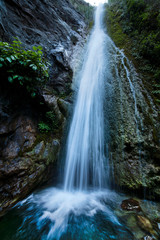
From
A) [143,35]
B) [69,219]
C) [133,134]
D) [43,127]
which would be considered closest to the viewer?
[69,219]

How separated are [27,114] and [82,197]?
3615mm

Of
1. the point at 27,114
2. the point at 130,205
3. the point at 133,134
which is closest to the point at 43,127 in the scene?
the point at 27,114

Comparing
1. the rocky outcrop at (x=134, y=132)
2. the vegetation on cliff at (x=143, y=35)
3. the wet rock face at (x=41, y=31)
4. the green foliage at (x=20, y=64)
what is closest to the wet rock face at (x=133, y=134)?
the rocky outcrop at (x=134, y=132)

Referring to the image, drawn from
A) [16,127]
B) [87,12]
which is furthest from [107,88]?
[87,12]

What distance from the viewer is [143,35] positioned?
20.9 feet

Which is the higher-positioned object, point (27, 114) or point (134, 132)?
point (27, 114)

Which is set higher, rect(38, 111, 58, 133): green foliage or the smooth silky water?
rect(38, 111, 58, 133): green foliage

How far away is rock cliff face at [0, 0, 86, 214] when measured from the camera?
2.84m

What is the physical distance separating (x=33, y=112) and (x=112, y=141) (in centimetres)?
344

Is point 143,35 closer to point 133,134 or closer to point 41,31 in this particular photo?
point 41,31

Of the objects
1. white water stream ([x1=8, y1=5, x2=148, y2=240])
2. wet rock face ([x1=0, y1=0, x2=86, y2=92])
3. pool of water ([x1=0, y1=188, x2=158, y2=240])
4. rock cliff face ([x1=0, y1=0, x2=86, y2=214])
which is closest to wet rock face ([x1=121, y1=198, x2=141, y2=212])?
pool of water ([x1=0, y1=188, x2=158, y2=240])

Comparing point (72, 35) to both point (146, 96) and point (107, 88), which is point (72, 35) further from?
point (146, 96)

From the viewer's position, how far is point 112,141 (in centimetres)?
402

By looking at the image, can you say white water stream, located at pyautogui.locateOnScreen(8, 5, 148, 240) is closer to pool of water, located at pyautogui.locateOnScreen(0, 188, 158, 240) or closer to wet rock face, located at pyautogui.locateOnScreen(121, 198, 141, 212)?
pool of water, located at pyautogui.locateOnScreen(0, 188, 158, 240)
